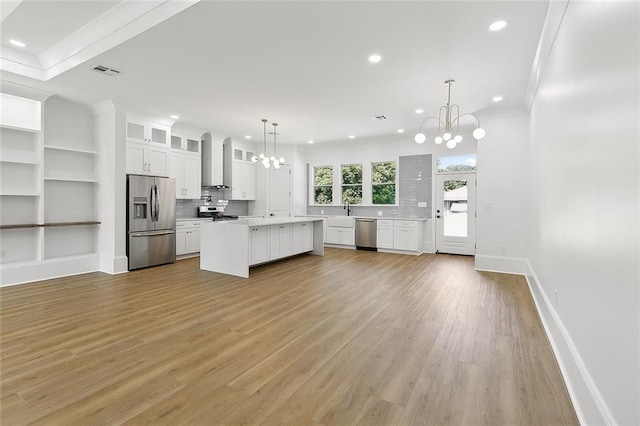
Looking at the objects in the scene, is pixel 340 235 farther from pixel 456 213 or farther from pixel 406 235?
pixel 456 213

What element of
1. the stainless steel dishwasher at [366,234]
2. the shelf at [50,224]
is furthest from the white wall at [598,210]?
the shelf at [50,224]

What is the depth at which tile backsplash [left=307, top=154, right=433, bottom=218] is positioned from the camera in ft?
25.3

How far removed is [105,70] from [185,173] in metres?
3.03

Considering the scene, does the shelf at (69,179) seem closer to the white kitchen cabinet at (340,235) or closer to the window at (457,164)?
the white kitchen cabinet at (340,235)

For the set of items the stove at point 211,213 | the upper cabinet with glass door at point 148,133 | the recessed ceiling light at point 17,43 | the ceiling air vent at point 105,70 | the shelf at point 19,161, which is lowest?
the stove at point 211,213

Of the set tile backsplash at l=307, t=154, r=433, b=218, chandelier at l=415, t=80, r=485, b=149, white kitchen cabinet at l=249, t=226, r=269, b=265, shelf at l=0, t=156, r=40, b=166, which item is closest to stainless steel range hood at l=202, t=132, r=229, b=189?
white kitchen cabinet at l=249, t=226, r=269, b=265

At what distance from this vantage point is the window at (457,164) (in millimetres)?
7117

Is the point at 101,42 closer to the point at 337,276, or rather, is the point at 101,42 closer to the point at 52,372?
the point at 52,372

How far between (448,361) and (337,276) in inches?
111

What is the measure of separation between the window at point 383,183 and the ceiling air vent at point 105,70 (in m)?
6.36

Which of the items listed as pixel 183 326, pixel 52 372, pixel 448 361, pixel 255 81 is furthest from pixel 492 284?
pixel 52 372

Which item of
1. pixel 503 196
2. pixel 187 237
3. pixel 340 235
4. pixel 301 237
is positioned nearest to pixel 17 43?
pixel 187 237

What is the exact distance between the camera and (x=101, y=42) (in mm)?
3361

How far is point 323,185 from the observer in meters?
9.42
